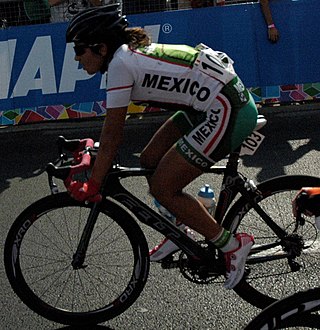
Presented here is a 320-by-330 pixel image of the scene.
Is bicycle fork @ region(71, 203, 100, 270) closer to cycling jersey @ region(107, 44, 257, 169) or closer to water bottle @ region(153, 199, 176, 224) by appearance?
water bottle @ region(153, 199, 176, 224)

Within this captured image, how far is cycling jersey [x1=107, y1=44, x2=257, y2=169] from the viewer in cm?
429

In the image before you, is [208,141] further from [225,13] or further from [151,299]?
[225,13]

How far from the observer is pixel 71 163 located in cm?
470

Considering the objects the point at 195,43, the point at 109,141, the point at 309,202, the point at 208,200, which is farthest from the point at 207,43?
the point at 309,202

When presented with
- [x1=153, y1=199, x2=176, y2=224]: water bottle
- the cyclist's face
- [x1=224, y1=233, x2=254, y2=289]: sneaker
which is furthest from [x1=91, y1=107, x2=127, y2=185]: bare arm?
[x1=224, y1=233, x2=254, y2=289]: sneaker

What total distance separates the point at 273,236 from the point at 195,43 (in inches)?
221

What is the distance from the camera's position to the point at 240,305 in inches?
192

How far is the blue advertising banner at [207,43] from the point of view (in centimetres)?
993

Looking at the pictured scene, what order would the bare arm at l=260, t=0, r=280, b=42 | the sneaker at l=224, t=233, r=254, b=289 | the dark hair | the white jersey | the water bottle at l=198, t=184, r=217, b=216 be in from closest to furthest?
the white jersey
the dark hair
the sneaker at l=224, t=233, r=254, b=289
the water bottle at l=198, t=184, r=217, b=216
the bare arm at l=260, t=0, r=280, b=42

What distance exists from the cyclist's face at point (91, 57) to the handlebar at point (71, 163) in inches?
20.2

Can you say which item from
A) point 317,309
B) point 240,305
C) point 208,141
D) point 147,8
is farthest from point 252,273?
point 147,8

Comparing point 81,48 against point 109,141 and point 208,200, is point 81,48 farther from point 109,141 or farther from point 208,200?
point 208,200

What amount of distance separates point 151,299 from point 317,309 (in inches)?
84.9

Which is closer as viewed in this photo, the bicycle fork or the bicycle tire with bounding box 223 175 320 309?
the bicycle fork
